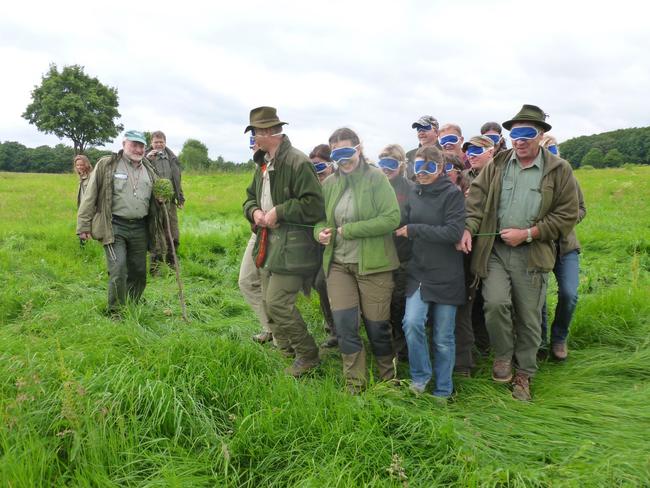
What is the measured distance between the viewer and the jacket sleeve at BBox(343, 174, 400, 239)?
3445mm

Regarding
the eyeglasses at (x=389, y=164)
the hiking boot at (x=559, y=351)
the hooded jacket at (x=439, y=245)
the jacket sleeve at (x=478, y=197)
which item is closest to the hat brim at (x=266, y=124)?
the eyeglasses at (x=389, y=164)

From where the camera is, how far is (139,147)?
5.09m

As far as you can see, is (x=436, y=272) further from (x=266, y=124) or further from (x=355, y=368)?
(x=266, y=124)

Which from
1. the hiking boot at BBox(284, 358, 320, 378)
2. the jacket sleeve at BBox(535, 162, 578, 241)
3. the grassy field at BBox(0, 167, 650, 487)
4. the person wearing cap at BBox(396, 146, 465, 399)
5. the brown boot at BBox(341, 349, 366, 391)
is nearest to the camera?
the grassy field at BBox(0, 167, 650, 487)

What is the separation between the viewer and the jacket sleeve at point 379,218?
3445 millimetres

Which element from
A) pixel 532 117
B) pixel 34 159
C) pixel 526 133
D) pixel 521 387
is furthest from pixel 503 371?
pixel 34 159

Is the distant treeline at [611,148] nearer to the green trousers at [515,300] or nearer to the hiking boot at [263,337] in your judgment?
the green trousers at [515,300]

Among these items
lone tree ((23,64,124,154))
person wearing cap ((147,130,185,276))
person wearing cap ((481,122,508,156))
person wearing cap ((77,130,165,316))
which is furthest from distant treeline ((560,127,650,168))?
person wearing cap ((77,130,165,316))

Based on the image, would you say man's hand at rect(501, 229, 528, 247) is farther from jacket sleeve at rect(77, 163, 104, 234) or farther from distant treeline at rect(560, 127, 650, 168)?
distant treeline at rect(560, 127, 650, 168)

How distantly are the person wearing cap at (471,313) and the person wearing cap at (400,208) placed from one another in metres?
0.53

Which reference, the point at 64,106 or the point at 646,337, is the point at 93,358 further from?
the point at 64,106

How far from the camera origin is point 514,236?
3350mm

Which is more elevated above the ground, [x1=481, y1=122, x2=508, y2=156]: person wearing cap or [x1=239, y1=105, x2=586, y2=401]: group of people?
[x1=481, y1=122, x2=508, y2=156]: person wearing cap

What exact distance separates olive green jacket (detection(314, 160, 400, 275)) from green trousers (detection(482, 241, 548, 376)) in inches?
31.6
